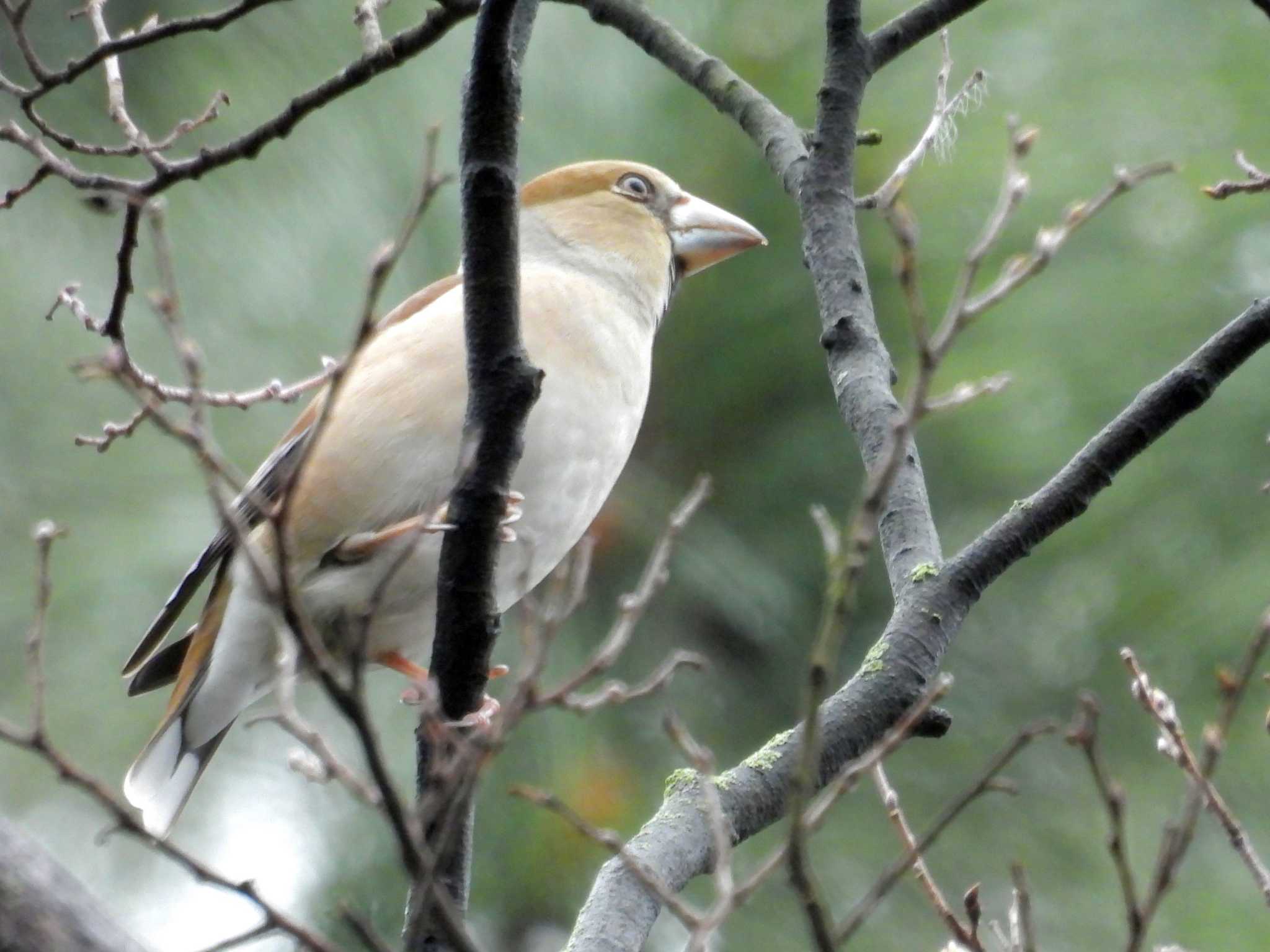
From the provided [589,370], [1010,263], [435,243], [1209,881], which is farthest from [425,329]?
[1209,881]

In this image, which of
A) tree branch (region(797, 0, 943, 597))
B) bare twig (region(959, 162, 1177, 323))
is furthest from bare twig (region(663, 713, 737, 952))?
tree branch (region(797, 0, 943, 597))

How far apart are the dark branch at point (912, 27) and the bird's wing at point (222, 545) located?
2.84 ft

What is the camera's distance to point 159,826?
308cm

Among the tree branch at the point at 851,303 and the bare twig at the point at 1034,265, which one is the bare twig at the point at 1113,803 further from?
the tree branch at the point at 851,303

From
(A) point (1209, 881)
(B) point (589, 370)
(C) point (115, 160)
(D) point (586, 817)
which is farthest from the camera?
(C) point (115, 160)

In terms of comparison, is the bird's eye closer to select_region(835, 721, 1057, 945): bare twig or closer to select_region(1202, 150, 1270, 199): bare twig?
select_region(1202, 150, 1270, 199): bare twig

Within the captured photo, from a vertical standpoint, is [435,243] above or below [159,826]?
above

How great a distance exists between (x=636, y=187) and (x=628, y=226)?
143mm

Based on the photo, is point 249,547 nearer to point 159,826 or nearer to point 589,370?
point 589,370

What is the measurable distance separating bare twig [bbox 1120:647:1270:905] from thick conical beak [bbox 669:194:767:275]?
184cm

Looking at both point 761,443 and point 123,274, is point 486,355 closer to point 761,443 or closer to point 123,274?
point 123,274

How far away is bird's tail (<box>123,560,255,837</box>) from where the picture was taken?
3.02 m

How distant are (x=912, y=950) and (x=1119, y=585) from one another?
933 millimetres

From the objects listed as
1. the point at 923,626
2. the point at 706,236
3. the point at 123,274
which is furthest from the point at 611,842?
the point at 706,236
